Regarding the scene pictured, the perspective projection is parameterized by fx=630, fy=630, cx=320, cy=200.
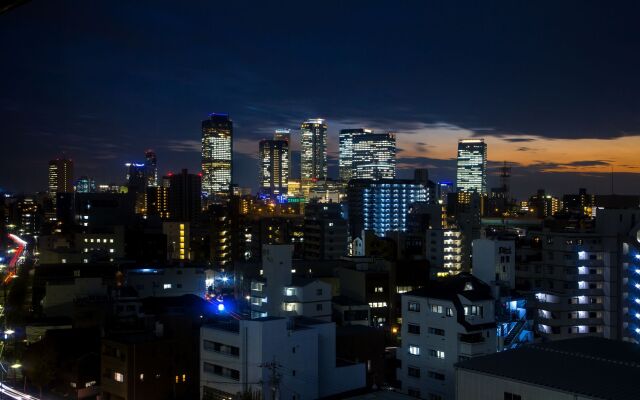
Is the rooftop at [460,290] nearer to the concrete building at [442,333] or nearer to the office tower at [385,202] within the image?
the concrete building at [442,333]

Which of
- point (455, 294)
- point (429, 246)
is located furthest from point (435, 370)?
point (429, 246)

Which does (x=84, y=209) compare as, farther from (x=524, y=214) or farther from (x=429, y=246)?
(x=524, y=214)

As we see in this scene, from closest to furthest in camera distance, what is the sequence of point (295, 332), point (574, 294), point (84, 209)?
point (295, 332), point (574, 294), point (84, 209)

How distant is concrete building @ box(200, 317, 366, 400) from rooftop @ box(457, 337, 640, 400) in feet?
10.6

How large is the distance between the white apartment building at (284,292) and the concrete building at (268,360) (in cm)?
404

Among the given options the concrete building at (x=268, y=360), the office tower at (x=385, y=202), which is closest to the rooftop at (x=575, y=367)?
the concrete building at (x=268, y=360)

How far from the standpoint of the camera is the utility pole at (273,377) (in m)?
9.20

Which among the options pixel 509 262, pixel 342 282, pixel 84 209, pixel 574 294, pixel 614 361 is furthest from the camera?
pixel 84 209

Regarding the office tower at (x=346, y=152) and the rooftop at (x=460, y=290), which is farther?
the office tower at (x=346, y=152)

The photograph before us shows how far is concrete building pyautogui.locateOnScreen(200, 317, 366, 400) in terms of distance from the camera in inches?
399

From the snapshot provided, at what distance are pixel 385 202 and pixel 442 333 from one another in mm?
40155

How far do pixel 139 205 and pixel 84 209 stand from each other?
33778 millimetres

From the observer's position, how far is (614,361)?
26.3 ft

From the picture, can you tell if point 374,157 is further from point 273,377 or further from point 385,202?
point 273,377
